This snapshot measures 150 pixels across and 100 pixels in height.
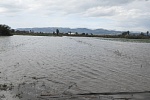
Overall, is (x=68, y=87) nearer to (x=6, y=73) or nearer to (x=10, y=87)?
(x=10, y=87)

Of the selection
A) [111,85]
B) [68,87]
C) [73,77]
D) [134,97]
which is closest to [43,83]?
[68,87]

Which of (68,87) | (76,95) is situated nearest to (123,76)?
(68,87)

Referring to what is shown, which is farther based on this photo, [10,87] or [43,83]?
[43,83]

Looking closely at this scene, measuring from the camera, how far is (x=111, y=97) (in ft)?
37.3

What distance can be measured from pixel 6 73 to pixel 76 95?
7.28 meters

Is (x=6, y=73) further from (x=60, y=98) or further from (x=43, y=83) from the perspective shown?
(x=60, y=98)

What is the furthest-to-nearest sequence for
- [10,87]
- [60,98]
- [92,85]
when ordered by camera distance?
[92,85]
[10,87]
[60,98]

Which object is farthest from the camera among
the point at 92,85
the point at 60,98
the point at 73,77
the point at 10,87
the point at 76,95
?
the point at 73,77

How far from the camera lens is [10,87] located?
12578 millimetres

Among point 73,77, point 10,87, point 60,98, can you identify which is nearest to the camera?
point 60,98

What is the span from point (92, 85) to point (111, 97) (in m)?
2.81

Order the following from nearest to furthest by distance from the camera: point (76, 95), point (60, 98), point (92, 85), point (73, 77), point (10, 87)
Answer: point (60, 98)
point (76, 95)
point (10, 87)
point (92, 85)
point (73, 77)

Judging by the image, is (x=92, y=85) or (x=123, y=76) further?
(x=123, y=76)

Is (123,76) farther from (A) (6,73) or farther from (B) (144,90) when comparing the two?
(A) (6,73)
